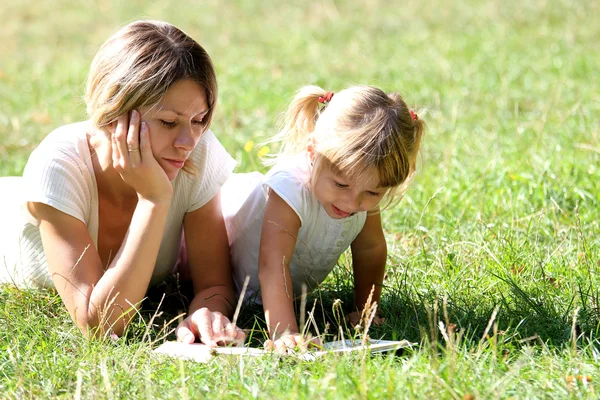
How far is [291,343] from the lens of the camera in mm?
2879

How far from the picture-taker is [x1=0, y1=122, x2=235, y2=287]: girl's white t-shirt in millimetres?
3141

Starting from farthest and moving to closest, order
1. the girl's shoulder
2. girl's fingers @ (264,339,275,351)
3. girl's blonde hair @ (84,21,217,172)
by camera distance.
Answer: the girl's shoulder → girl's blonde hair @ (84,21,217,172) → girl's fingers @ (264,339,275,351)

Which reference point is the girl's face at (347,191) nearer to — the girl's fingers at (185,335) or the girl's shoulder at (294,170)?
the girl's shoulder at (294,170)

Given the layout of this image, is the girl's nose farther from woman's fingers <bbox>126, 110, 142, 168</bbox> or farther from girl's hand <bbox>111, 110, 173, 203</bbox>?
woman's fingers <bbox>126, 110, 142, 168</bbox>

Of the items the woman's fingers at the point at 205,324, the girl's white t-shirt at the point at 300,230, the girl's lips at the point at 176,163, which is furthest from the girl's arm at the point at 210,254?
the girl's lips at the point at 176,163

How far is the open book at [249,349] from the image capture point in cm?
273

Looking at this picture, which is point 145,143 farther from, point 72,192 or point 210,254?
point 210,254

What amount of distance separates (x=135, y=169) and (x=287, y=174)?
2.11 feet

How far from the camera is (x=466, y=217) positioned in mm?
4453

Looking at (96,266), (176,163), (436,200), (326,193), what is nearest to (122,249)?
(96,266)

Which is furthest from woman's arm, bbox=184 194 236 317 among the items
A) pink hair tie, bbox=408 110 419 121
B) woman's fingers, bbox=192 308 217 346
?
pink hair tie, bbox=408 110 419 121

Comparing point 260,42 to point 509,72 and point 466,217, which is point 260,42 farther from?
point 466,217

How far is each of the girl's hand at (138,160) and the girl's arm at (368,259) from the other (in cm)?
92

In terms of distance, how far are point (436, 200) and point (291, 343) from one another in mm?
2054
